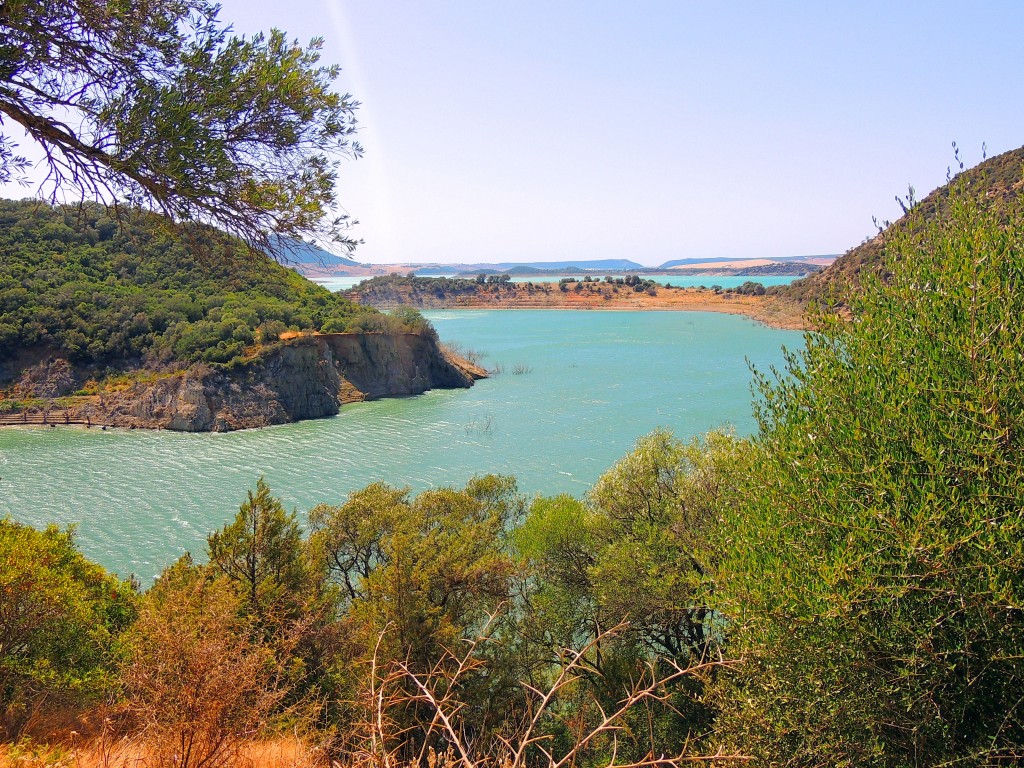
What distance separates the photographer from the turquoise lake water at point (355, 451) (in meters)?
26.7

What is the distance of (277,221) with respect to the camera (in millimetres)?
7402

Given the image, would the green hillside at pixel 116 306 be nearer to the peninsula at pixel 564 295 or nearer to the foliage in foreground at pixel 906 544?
the foliage in foreground at pixel 906 544

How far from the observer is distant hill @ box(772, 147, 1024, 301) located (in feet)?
26.4

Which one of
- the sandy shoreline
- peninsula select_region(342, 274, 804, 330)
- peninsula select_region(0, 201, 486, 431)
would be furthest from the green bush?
peninsula select_region(342, 274, 804, 330)

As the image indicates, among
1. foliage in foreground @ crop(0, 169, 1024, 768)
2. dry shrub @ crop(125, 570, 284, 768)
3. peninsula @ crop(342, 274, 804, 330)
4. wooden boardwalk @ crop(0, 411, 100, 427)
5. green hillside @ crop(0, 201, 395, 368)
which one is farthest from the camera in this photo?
peninsula @ crop(342, 274, 804, 330)

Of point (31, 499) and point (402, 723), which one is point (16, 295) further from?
point (402, 723)

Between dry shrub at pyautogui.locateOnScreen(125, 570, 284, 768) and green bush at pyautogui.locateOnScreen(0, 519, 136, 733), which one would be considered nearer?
dry shrub at pyautogui.locateOnScreen(125, 570, 284, 768)

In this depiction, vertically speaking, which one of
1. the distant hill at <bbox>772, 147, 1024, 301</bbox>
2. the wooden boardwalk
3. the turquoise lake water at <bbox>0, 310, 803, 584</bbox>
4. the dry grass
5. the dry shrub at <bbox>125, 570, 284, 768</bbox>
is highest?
the distant hill at <bbox>772, 147, 1024, 301</bbox>

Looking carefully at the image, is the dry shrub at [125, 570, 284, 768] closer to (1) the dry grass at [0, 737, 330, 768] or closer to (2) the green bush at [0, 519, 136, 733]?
(1) the dry grass at [0, 737, 330, 768]

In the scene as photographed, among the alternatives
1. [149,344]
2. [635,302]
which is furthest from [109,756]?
[635,302]

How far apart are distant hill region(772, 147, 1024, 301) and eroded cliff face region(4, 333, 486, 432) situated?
32.8 m

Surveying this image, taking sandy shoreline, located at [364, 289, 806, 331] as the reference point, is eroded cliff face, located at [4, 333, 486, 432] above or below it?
below

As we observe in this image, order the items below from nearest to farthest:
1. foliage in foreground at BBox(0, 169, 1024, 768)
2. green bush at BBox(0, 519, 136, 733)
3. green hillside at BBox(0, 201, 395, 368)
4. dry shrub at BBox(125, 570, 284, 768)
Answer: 1. dry shrub at BBox(125, 570, 284, 768)
2. foliage in foreground at BBox(0, 169, 1024, 768)
3. green bush at BBox(0, 519, 136, 733)
4. green hillside at BBox(0, 201, 395, 368)

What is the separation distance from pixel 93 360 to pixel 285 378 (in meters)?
12.6
